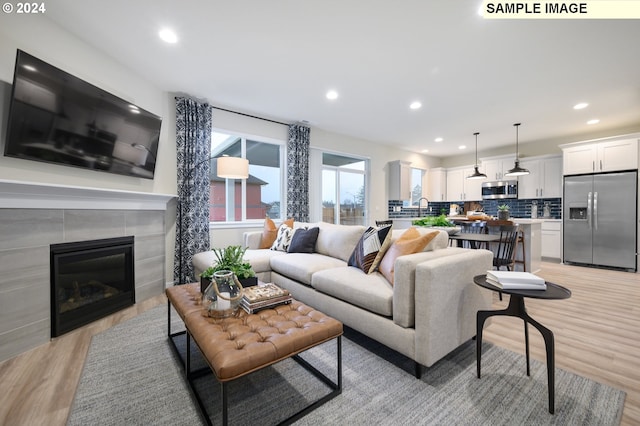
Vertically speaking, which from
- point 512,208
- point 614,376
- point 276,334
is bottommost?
point 614,376

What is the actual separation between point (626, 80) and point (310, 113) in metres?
4.19

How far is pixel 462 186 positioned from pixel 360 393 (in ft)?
23.6

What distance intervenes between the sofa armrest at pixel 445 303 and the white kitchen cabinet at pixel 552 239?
513 centimetres

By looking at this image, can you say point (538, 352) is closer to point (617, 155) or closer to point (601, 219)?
point (601, 219)

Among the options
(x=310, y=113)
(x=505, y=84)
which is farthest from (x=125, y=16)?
(x=505, y=84)

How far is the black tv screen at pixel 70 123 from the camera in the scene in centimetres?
208

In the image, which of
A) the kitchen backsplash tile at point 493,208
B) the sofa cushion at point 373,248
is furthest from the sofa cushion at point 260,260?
the kitchen backsplash tile at point 493,208

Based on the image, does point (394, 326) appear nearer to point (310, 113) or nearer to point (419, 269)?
point (419, 269)

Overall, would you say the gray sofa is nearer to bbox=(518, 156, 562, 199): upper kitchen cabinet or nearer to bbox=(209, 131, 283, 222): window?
bbox=(209, 131, 283, 222): window

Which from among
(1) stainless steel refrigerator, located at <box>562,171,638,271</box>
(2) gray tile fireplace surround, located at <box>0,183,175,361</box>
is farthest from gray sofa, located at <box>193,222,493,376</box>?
(1) stainless steel refrigerator, located at <box>562,171,638,271</box>

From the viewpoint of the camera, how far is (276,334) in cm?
136

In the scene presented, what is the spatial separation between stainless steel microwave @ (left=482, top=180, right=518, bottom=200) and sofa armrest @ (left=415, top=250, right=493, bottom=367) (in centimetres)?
552

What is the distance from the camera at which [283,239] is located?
379 centimetres

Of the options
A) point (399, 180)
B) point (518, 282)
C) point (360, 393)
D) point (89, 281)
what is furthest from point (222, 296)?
point (399, 180)
